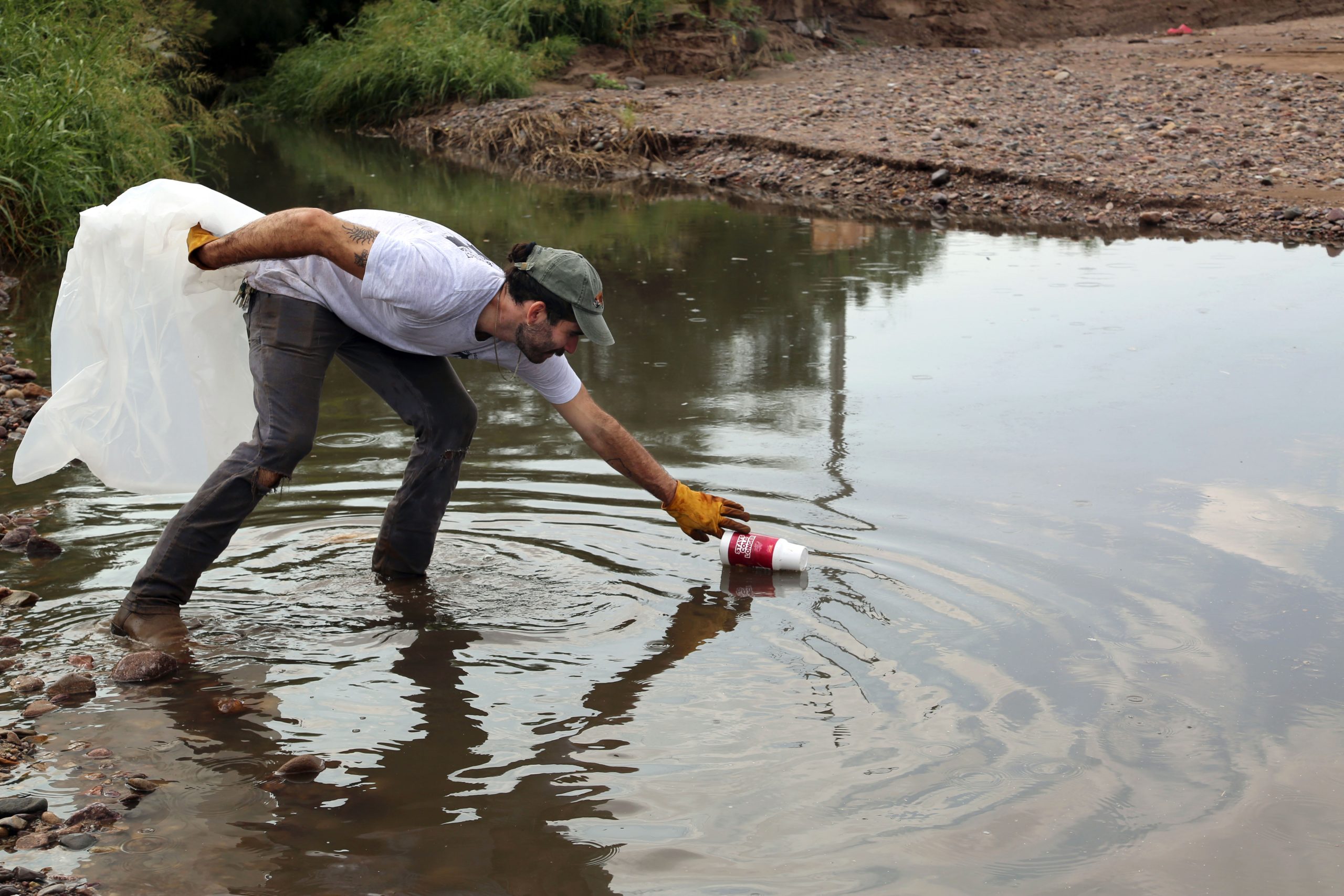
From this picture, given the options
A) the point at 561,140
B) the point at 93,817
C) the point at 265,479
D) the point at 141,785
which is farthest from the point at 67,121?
the point at 93,817

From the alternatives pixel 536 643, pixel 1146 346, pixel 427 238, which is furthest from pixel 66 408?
pixel 1146 346

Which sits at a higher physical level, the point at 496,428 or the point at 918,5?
the point at 918,5

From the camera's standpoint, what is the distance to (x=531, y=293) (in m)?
3.42

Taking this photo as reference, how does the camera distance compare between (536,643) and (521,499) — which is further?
(521,499)

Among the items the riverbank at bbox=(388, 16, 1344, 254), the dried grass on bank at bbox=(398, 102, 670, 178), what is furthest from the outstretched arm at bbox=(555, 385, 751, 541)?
the dried grass on bank at bbox=(398, 102, 670, 178)

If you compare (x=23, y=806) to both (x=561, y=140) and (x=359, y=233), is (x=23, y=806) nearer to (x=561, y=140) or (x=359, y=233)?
(x=359, y=233)

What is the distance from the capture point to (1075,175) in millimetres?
10781

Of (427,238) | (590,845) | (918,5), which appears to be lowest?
(590,845)

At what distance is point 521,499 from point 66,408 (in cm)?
161

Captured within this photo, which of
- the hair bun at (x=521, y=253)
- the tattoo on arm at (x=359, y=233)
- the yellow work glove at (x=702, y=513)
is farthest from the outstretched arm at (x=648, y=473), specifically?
the tattoo on arm at (x=359, y=233)

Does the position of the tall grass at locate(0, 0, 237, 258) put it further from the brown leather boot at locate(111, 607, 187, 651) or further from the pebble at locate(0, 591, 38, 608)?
the brown leather boot at locate(111, 607, 187, 651)

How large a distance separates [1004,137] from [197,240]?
9.87m

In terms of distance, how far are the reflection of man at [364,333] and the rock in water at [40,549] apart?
823 mm

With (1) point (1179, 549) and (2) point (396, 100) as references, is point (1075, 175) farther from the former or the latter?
(2) point (396, 100)
